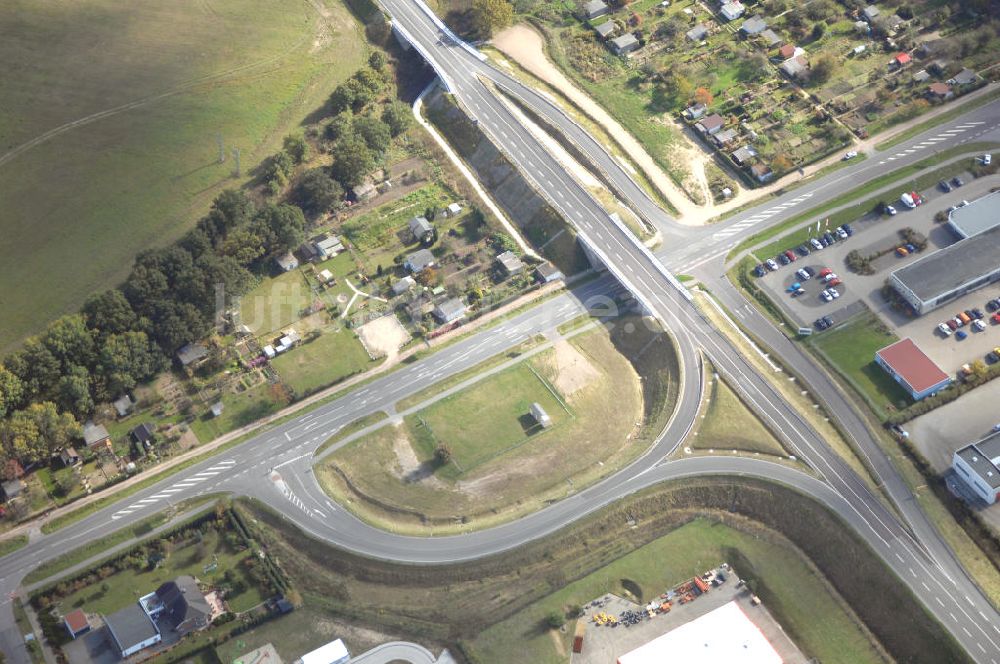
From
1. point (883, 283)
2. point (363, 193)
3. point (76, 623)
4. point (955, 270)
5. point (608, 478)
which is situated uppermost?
point (363, 193)

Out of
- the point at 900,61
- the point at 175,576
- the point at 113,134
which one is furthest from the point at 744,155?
the point at 113,134

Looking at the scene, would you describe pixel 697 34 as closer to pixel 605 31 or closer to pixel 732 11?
pixel 732 11

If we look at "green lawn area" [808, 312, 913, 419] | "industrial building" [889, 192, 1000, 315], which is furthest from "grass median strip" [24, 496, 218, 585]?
"industrial building" [889, 192, 1000, 315]

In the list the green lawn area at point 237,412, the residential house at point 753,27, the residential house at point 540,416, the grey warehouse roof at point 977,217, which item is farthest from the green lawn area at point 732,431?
the residential house at point 753,27

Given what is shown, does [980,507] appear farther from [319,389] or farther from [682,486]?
[319,389]

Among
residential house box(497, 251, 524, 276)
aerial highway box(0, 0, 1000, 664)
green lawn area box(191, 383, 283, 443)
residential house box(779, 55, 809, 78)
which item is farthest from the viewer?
residential house box(779, 55, 809, 78)

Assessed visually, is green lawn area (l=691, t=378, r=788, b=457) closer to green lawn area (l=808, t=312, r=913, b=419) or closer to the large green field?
green lawn area (l=808, t=312, r=913, b=419)

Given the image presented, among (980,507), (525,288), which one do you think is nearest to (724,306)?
(525,288)
